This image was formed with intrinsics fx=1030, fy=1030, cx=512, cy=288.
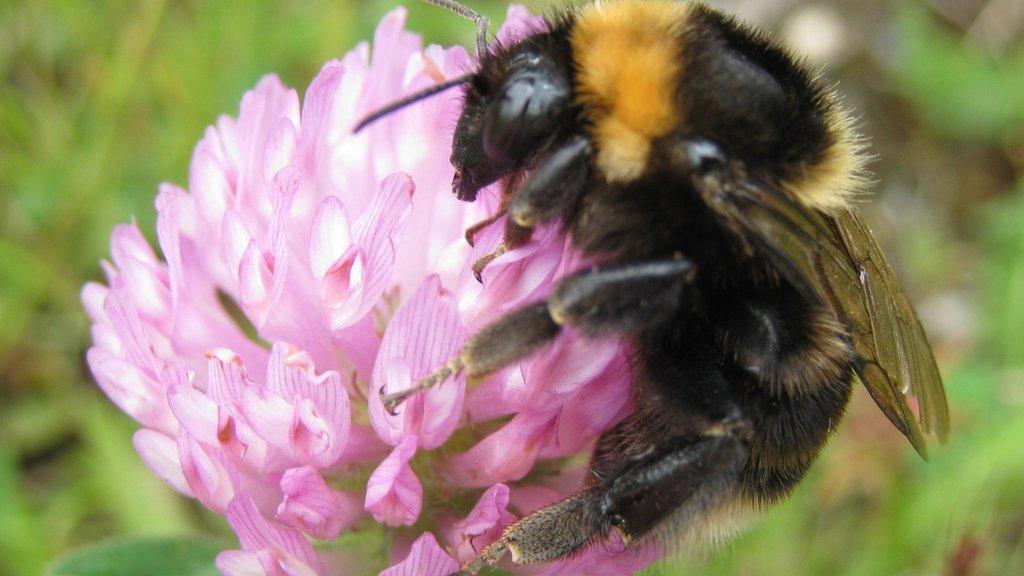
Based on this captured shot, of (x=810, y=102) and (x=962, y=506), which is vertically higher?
(x=810, y=102)

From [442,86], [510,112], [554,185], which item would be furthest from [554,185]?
[442,86]

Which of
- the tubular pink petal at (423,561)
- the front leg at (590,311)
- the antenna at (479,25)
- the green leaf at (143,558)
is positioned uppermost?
the antenna at (479,25)

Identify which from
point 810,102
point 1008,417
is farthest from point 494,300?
point 1008,417

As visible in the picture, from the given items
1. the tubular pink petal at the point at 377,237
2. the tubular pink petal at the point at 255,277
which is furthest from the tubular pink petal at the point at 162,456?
the tubular pink petal at the point at 377,237

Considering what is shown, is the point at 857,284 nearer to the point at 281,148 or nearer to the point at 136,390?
the point at 281,148

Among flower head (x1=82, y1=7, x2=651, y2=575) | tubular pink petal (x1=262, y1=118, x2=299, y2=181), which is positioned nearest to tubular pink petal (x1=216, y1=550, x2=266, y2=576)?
flower head (x1=82, y1=7, x2=651, y2=575)

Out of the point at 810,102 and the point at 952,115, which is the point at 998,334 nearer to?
the point at 952,115

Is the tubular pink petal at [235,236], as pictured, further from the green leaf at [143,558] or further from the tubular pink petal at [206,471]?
the green leaf at [143,558]
